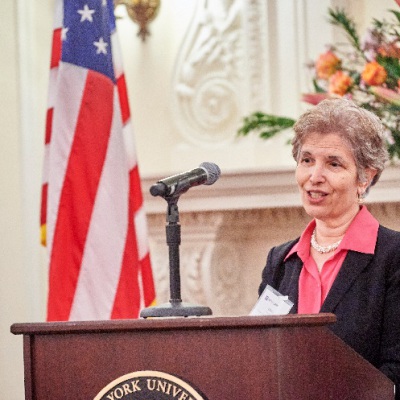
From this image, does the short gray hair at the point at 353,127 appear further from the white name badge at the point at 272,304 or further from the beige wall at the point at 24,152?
the beige wall at the point at 24,152

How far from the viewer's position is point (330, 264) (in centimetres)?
249

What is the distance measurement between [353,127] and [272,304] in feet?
1.61

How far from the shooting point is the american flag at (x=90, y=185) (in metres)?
3.82

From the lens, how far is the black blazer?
2.26 metres

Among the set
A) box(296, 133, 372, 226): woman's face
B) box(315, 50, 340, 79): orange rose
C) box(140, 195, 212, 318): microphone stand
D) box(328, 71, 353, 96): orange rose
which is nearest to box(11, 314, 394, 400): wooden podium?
box(140, 195, 212, 318): microphone stand

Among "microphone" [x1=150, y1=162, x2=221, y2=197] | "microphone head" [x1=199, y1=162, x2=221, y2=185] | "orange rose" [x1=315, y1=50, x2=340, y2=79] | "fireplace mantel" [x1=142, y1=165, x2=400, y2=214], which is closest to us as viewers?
"microphone" [x1=150, y1=162, x2=221, y2=197]

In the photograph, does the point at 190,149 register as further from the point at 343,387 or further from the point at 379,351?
the point at 343,387

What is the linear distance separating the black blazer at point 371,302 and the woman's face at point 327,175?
0.12 m

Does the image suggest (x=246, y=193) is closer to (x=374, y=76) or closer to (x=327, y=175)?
(x=374, y=76)

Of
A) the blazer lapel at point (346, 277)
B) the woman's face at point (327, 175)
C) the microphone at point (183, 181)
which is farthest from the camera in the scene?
the woman's face at point (327, 175)

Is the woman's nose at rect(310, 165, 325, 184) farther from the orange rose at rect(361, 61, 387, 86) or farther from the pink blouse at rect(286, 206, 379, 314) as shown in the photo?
the orange rose at rect(361, 61, 387, 86)

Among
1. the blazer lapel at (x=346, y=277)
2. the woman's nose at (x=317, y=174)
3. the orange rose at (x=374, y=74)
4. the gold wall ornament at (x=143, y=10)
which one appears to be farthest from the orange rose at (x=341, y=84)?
the gold wall ornament at (x=143, y=10)

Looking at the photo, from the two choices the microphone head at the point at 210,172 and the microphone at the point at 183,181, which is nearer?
the microphone at the point at 183,181

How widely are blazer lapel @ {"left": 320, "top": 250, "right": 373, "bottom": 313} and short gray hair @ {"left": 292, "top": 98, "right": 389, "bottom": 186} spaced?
208mm
